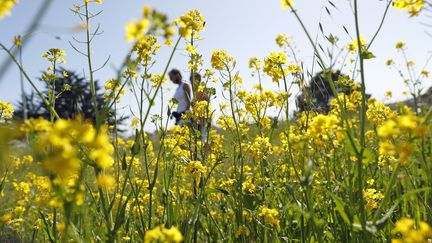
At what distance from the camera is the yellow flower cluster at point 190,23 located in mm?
1557

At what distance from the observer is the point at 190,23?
1719mm

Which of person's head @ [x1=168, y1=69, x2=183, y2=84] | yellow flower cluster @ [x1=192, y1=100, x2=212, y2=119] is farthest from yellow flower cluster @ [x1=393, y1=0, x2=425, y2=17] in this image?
person's head @ [x1=168, y1=69, x2=183, y2=84]

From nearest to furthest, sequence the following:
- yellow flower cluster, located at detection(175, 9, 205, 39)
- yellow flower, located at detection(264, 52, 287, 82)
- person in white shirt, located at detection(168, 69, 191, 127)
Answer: yellow flower cluster, located at detection(175, 9, 205, 39) → yellow flower, located at detection(264, 52, 287, 82) → person in white shirt, located at detection(168, 69, 191, 127)

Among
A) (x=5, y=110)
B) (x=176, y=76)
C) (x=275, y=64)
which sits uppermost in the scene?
(x=176, y=76)

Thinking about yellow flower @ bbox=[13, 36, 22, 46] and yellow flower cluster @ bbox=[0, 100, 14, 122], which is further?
yellow flower cluster @ bbox=[0, 100, 14, 122]

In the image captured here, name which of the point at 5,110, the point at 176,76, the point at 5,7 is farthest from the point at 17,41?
the point at 176,76

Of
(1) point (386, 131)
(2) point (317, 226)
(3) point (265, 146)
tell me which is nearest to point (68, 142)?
(1) point (386, 131)

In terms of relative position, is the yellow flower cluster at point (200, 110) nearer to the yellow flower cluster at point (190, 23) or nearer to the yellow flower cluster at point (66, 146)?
the yellow flower cluster at point (190, 23)

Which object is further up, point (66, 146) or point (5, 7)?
point (5, 7)

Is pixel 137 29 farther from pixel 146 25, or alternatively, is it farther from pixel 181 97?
pixel 181 97

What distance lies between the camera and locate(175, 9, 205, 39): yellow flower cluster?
1.56 metres

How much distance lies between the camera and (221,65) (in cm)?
321

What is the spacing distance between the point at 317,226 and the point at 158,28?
1079 mm

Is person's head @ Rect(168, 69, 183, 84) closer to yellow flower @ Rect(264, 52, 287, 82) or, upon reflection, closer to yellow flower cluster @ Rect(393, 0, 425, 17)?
yellow flower @ Rect(264, 52, 287, 82)
